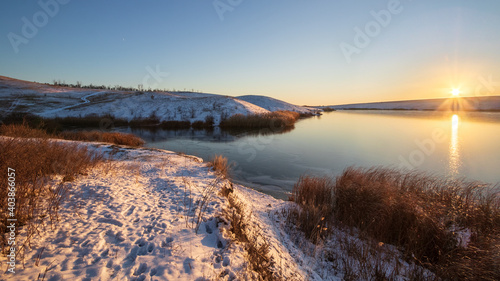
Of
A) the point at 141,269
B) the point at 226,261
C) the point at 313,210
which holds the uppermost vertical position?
the point at 141,269

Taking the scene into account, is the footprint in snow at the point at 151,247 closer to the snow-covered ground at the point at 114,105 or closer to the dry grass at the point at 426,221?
the dry grass at the point at 426,221

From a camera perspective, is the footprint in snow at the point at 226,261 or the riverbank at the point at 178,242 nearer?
the riverbank at the point at 178,242

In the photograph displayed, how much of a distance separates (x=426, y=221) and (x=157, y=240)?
6411 millimetres

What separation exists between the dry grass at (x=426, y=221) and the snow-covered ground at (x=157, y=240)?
80 centimetres

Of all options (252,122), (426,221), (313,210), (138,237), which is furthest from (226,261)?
(252,122)

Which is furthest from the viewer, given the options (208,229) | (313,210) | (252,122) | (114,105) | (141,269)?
(114,105)

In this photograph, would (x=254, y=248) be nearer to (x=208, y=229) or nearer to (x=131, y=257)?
(x=208, y=229)

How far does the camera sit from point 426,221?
4.92 meters

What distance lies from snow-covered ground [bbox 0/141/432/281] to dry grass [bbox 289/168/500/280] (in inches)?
31.3

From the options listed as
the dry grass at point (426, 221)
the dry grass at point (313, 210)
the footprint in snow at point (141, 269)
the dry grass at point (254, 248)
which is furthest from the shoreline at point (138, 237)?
the dry grass at point (426, 221)

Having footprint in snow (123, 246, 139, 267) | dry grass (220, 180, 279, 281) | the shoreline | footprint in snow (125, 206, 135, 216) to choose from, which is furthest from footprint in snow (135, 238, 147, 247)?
dry grass (220, 180, 279, 281)

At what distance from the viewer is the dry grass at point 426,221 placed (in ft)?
12.7

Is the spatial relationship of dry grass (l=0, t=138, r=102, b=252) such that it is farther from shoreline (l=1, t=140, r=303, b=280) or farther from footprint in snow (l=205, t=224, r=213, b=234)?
footprint in snow (l=205, t=224, r=213, b=234)

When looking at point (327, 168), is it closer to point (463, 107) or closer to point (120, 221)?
point (120, 221)
